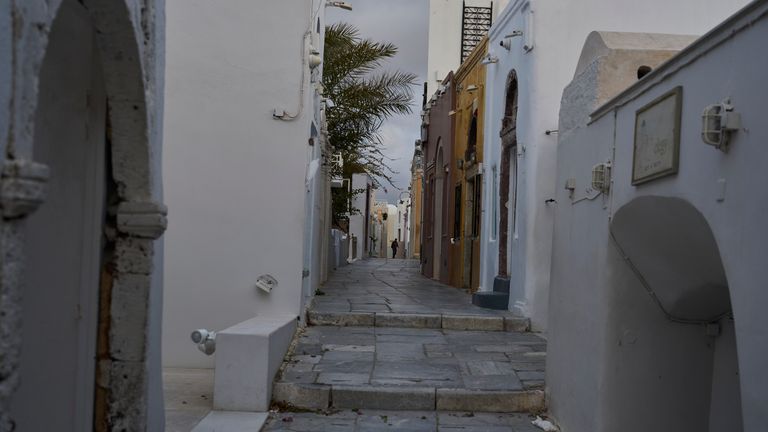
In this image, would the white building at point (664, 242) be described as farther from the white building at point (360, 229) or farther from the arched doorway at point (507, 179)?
the white building at point (360, 229)

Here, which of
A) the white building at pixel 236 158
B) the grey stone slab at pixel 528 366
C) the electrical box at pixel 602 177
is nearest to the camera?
the electrical box at pixel 602 177

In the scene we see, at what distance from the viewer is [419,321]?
410 inches

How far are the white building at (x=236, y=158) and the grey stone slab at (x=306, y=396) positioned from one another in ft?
6.14

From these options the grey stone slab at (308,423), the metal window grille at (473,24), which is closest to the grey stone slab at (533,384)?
the grey stone slab at (308,423)

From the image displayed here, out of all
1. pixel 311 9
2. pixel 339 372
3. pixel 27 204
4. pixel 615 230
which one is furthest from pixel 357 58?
pixel 27 204

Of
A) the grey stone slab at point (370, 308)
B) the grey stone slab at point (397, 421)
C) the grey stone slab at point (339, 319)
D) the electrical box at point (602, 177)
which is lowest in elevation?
the grey stone slab at point (397, 421)

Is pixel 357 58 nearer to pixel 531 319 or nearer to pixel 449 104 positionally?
pixel 449 104

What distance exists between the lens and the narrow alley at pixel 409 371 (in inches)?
289

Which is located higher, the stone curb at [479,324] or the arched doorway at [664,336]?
the arched doorway at [664,336]

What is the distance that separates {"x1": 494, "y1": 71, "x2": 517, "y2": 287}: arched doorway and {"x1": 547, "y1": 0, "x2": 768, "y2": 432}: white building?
455 centimetres

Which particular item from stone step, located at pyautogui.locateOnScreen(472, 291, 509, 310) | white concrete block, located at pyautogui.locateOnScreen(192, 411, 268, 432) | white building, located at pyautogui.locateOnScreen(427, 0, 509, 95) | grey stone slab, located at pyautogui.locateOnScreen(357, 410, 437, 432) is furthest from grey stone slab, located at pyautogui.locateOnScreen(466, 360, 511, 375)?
white building, located at pyautogui.locateOnScreen(427, 0, 509, 95)

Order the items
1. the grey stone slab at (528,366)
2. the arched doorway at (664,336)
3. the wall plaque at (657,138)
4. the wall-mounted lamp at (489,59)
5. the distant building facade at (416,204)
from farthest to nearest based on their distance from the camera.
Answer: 1. the distant building facade at (416,204)
2. the wall-mounted lamp at (489,59)
3. the grey stone slab at (528,366)
4. the arched doorway at (664,336)
5. the wall plaque at (657,138)

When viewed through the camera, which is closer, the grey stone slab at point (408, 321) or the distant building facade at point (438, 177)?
the grey stone slab at point (408, 321)

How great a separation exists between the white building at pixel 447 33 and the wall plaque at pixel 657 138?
59.3 feet
